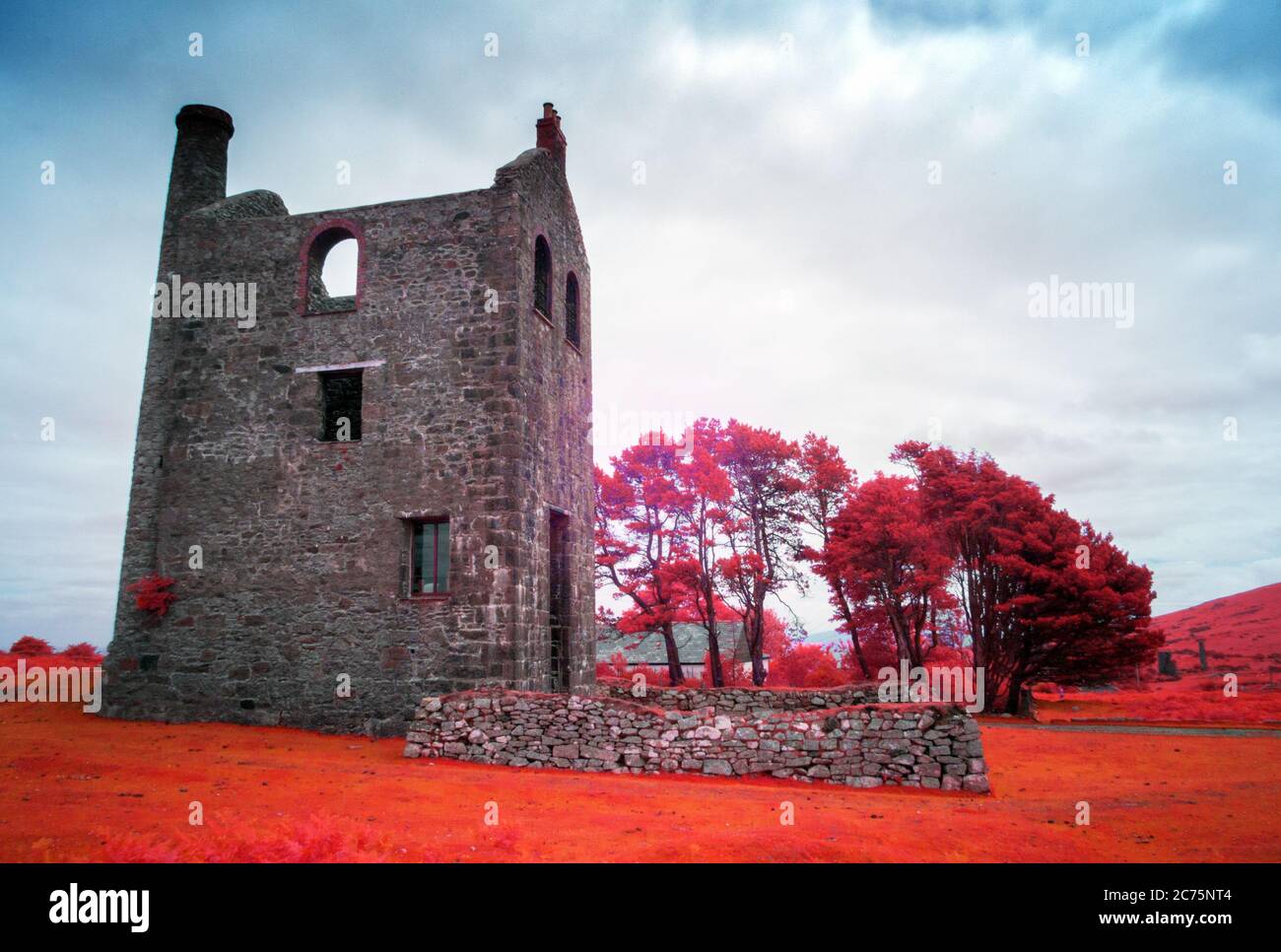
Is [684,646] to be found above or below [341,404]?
below

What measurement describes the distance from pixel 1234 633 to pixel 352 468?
51280 mm

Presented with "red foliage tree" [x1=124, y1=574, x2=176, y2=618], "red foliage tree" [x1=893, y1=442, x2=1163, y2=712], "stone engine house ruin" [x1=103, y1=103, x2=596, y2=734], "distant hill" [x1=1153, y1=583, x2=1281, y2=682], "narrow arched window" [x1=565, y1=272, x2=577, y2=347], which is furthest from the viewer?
"distant hill" [x1=1153, y1=583, x2=1281, y2=682]

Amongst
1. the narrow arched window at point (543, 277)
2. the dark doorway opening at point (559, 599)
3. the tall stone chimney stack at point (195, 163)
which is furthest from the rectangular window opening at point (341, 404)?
the tall stone chimney stack at point (195, 163)

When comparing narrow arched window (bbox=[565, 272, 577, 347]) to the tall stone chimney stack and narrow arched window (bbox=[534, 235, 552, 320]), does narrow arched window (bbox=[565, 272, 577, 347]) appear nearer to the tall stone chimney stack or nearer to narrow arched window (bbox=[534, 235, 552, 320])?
narrow arched window (bbox=[534, 235, 552, 320])

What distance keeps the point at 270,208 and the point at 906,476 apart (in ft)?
69.2

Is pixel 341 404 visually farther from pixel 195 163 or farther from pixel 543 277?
pixel 195 163

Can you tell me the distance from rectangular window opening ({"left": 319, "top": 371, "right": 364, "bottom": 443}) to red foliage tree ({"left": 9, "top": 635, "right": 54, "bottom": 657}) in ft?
73.1

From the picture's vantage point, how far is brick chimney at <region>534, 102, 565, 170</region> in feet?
61.1

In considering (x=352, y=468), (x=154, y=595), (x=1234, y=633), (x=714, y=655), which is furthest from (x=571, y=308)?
(x=1234, y=633)

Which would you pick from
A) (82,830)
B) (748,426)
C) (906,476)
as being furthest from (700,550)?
(82,830)

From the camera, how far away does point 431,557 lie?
582 inches

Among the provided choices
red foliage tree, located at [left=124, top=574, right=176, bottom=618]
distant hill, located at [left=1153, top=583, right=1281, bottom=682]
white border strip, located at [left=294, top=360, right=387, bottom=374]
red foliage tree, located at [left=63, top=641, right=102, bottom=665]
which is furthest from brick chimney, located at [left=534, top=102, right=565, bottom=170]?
distant hill, located at [left=1153, top=583, right=1281, bottom=682]

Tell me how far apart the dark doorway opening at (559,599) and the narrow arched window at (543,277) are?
4.44m

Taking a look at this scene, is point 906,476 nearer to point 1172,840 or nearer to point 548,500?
point 548,500
